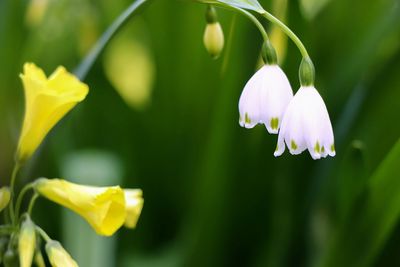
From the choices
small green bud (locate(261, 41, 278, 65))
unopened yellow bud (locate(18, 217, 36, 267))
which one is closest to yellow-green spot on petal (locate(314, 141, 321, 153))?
small green bud (locate(261, 41, 278, 65))

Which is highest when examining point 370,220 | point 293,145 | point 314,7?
point 314,7

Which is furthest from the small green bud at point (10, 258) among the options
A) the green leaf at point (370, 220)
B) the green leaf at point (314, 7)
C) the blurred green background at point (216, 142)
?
the green leaf at point (314, 7)

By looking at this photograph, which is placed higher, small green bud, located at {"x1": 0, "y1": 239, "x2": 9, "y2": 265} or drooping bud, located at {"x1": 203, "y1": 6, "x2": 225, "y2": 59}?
drooping bud, located at {"x1": 203, "y1": 6, "x2": 225, "y2": 59}

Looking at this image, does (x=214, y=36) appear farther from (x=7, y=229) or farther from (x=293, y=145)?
(x=7, y=229)

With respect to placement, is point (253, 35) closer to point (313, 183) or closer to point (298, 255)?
point (313, 183)

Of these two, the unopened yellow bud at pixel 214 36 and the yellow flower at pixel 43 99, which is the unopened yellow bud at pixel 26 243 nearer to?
the yellow flower at pixel 43 99

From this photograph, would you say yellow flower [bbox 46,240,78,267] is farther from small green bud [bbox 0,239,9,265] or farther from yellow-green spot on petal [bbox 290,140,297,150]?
yellow-green spot on petal [bbox 290,140,297,150]

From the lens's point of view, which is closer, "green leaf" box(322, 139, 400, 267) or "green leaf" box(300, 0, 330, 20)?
"green leaf" box(322, 139, 400, 267)

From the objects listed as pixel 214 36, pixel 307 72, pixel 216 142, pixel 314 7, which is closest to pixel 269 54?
pixel 307 72
